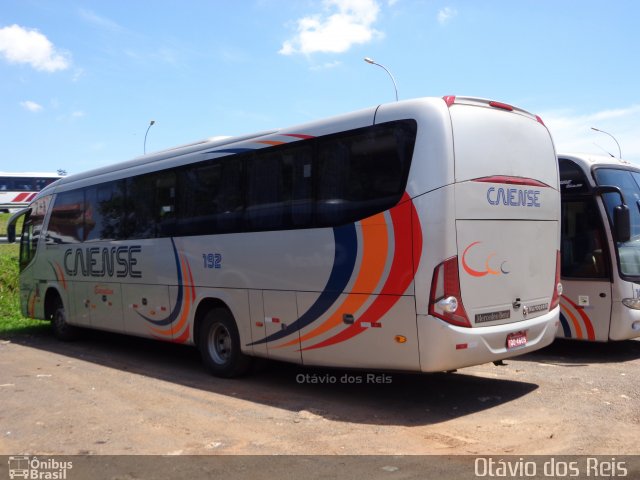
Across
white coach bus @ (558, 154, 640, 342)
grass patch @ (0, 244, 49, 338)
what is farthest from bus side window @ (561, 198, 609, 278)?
grass patch @ (0, 244, 49, 338)

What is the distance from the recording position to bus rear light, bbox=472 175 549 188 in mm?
7121

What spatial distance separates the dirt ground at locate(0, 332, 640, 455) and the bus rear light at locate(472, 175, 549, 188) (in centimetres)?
250

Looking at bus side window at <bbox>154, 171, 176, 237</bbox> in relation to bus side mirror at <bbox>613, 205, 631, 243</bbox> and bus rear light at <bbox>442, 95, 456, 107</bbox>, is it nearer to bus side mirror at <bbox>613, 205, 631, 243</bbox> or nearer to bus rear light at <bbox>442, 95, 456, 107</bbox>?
bus rear light at <bbox>442, 95, 456, 107</bbox>

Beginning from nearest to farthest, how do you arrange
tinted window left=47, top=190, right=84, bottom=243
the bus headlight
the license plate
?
the license plate
the bus headlight
tinted window left=47, top=190, right=84, bottom=243

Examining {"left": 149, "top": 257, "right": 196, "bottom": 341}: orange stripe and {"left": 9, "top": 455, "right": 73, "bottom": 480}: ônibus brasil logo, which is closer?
{"left": 9, "top": 455, "right": 73, "bottom": 480}: ônibus brasil logo

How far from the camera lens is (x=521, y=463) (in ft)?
18.0

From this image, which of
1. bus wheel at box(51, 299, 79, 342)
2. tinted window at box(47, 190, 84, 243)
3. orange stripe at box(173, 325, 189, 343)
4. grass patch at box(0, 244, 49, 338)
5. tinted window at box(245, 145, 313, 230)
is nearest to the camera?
tinted window at box(245, 145, 313, 230)

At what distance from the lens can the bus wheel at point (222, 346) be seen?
9070 mm

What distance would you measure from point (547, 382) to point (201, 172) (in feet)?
18.4

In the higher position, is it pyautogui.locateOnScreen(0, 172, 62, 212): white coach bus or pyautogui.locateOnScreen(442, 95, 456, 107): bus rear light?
pyautogui.locateOnScreen(0, 172, 62, 212): white coach bus

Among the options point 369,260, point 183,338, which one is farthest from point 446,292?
point 183,338

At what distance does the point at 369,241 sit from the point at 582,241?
4472 mm

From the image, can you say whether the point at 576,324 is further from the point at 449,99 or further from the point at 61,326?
the point at 61,326

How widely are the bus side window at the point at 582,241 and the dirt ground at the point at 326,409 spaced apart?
1.38 meters
